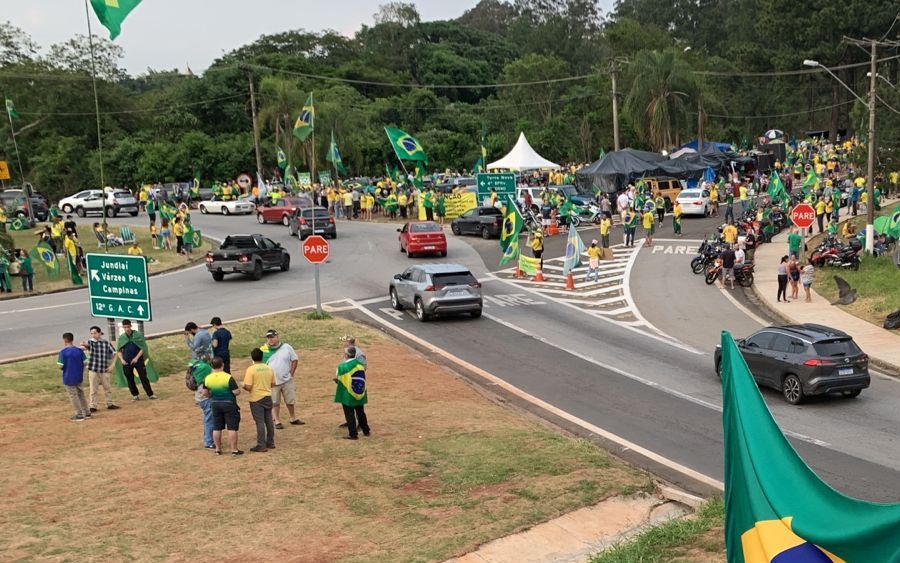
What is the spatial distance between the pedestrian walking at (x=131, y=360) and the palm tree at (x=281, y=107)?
179ft

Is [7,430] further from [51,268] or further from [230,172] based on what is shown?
[230,172]

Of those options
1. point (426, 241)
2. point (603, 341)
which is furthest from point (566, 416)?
point (426, 241)

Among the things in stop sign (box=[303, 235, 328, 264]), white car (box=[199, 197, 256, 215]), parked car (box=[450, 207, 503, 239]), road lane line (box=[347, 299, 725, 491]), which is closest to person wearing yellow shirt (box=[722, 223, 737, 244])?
parked car (box=[450, 207, 503, 239])

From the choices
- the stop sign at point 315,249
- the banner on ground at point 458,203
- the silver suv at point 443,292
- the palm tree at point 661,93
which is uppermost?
the palm tree at point 661,93

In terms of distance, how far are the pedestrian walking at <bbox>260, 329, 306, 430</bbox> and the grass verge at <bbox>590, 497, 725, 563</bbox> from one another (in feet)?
23.0

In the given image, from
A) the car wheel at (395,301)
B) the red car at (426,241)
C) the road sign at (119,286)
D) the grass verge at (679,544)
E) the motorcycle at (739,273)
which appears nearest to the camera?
the grass verge at (679,544)

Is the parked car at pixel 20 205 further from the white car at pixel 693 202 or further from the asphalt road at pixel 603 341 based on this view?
the white car at pixel 693 202

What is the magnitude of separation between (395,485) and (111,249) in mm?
31926

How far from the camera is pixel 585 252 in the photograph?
37375mm

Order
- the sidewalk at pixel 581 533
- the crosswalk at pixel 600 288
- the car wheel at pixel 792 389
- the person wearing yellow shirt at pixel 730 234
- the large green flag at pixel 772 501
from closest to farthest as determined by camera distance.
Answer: the large green flag at pixel 772 501 < the sidewalk at pixel 581 533 < the car wheel at pixel 792 389 < the crosswalk at pixel 600 288 < the person wearing yellow shirt at pixel 730 234

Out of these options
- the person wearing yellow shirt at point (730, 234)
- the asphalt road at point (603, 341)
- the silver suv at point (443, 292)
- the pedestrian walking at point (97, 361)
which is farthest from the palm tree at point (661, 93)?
the pedestrian walking at point (97, 361)

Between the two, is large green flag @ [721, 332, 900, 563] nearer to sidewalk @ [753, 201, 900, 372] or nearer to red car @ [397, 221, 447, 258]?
sidewalk @ [753, 201, 900, 372]

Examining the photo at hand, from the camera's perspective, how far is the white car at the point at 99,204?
57969mm

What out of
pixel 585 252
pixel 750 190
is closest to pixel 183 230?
pixel 585 252
